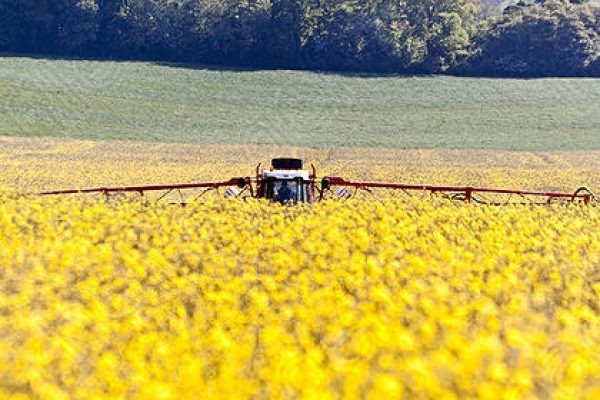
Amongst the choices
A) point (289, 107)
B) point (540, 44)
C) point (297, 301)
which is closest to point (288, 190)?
point (297, 301)

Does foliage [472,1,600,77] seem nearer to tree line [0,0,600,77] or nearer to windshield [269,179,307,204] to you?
tree line [0,0,600,77]

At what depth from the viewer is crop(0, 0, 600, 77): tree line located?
78.5m

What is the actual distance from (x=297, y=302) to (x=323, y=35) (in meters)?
77.2

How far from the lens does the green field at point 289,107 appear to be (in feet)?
182

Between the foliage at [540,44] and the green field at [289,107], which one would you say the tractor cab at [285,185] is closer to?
the green field at [289,107]

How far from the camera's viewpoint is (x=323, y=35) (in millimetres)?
79438

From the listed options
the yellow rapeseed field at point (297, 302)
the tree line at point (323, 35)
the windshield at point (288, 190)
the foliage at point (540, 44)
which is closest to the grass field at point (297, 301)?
the yellow rapeseed field at point (297, 302)

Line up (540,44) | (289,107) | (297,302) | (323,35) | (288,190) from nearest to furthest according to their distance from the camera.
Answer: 1. (297,302)
2. (288,190)
3. (289,107)
4. (540,44)
5. (323,35)

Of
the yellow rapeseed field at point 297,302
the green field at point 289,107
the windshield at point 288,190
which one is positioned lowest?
the green field at point 289,107

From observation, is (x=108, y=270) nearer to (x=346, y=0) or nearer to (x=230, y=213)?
(x=230, y=213)

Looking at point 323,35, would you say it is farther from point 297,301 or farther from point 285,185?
point 297,301

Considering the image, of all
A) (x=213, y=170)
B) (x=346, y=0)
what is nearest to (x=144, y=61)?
(x=346, y=0)

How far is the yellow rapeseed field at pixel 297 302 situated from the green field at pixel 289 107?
44800 millimetres

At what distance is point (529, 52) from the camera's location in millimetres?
80312
